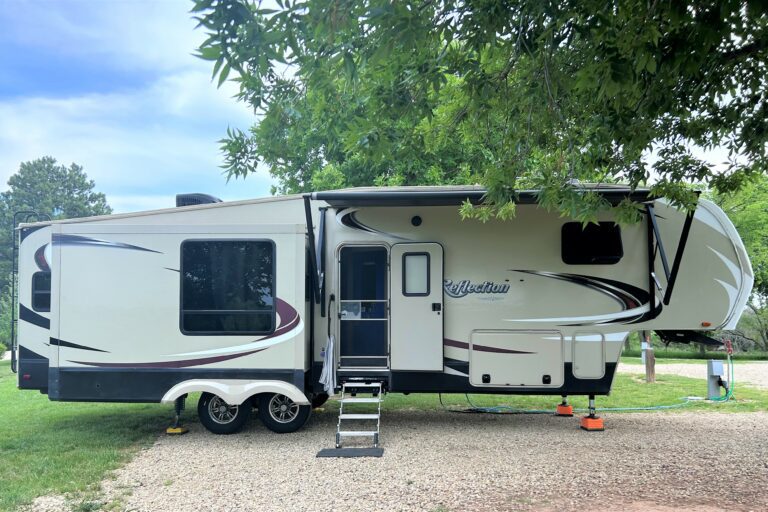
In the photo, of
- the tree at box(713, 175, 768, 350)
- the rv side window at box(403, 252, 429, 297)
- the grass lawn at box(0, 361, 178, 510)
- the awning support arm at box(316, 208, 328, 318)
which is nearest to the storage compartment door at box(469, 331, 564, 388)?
the rv side window at box(403, 252, 429, 297)

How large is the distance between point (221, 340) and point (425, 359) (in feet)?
7.99

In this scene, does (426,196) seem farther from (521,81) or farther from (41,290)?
(41,290)

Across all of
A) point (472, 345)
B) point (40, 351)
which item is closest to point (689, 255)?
point (472, 345)

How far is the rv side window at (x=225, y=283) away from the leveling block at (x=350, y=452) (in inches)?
69.0

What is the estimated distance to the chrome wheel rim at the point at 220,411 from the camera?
679 cm

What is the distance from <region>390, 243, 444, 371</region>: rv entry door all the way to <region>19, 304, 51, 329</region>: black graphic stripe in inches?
167

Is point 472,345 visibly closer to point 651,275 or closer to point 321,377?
point 321,377

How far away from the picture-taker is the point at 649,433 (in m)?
6.77

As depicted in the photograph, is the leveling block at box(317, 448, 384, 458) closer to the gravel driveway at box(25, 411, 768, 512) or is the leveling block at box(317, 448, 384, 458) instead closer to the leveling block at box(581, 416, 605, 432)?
the gravel driveway at box(25, 411, 768, 512)

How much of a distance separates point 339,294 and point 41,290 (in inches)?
146

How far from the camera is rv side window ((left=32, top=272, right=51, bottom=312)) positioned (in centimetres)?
690

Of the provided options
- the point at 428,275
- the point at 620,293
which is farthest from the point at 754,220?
the point at 428,275

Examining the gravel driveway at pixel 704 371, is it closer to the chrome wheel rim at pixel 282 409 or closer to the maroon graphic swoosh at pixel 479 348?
the maroon graphic swoosh at pixel 479 348

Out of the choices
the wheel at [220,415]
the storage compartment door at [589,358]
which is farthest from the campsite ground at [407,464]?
the storage compartment door at [589,358]
